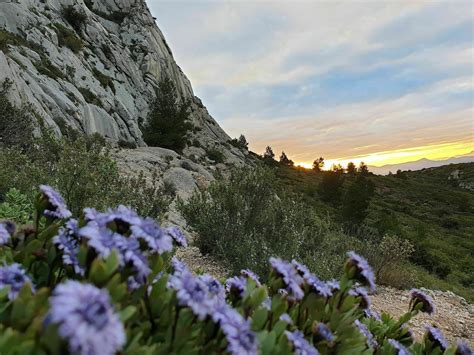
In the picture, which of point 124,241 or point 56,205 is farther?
point 56,205

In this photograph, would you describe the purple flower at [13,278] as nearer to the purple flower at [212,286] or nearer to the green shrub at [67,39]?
the purple flower at [212,286]

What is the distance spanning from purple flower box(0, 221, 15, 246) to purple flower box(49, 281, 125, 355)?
2.81 ft

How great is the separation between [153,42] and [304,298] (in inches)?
1688

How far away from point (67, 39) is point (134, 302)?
28.2 meters

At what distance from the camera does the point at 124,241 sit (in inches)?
54.1

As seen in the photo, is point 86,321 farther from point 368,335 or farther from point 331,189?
point 331,189

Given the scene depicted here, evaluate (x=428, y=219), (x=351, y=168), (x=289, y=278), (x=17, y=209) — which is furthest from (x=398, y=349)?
(x=351, y=168)

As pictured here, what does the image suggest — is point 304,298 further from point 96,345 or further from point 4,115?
point 4,115

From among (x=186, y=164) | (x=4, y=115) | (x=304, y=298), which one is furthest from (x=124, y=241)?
(x=186, y=164)

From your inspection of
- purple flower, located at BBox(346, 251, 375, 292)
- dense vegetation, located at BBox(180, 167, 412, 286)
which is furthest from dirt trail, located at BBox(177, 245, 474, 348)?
purple flower, located at BBox(346, 251, 375, 292)

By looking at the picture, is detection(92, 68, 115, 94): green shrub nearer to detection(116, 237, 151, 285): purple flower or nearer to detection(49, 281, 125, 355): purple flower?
detection(116, 237, 151, 285): purple flower

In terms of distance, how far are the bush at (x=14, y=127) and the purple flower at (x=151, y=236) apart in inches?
395

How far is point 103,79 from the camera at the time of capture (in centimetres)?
2736

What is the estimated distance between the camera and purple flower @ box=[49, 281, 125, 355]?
0.84m
